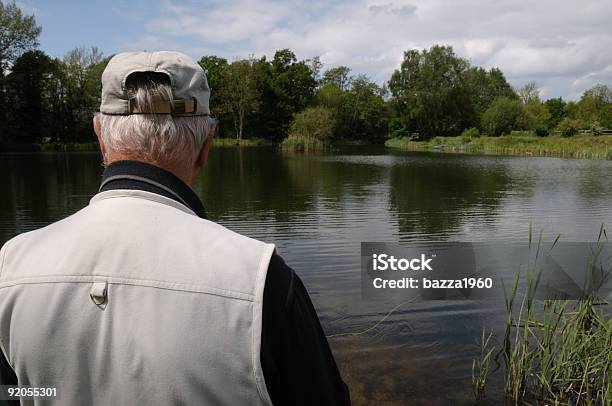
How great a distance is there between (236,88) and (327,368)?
214ft

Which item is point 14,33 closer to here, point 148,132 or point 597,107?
point 148,132

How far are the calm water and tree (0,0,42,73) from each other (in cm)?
2569

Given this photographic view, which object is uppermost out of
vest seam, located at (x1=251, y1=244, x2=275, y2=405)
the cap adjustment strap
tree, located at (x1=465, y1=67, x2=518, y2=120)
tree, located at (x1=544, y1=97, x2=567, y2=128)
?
tree, located at (x1=465, y1=67, x2=518, y2=120)

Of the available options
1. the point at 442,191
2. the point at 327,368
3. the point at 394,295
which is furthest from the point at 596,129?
the point at 327,368

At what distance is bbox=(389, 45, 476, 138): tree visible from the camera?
223 feet

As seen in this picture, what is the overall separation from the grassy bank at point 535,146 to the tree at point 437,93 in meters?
8.16

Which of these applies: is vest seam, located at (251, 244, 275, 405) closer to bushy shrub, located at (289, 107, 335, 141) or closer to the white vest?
the white vest

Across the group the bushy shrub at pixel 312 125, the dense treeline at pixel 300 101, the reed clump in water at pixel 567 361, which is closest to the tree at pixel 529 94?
the dense treeline at pixel 300 101

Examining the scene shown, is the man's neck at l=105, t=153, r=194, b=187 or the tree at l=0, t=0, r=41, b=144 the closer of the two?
the man's neck at l=105, t=153, r=194, b=187

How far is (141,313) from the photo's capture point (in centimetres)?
101

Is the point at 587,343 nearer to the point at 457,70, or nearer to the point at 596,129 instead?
the point at 596,129

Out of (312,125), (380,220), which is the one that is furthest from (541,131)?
(380,220)

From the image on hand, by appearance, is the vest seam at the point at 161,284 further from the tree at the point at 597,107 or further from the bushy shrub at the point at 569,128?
the tree at the point at 597,107
